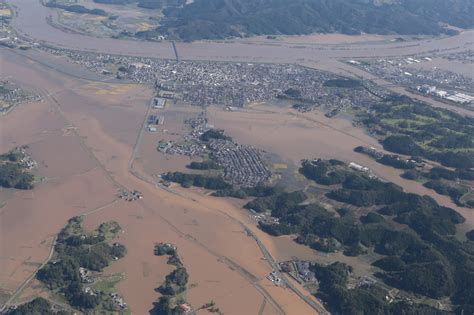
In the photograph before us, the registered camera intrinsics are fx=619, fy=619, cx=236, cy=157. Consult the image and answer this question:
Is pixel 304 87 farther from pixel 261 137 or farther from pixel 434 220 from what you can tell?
pixel 434 220

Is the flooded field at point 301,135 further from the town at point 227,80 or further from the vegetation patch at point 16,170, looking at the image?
the vegetation patch at point 16,170

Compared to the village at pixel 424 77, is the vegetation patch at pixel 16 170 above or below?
below

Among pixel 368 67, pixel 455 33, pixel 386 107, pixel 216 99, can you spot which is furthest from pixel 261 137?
pixel 455 33

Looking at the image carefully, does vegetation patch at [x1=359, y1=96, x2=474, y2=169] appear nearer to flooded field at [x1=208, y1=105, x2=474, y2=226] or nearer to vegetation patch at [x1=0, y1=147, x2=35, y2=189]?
flooded field at [x1=208, y1=105, x2=474, y2=226]

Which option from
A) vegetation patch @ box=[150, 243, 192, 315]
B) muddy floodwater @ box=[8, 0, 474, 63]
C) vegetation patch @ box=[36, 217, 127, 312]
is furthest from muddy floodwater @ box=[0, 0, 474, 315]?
muddy floodwater @ box=[8, 0, 474, 63]

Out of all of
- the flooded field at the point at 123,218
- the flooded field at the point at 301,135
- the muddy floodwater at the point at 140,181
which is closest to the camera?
the flooded field at the point at 123,218

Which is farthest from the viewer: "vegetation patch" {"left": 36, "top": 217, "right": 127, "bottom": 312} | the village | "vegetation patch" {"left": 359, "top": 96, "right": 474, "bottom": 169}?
the village

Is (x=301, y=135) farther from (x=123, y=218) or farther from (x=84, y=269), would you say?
(x=84, y=269)

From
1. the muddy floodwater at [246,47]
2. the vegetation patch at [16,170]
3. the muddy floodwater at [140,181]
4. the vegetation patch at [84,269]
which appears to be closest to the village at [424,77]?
the muddy floodwater at [140,181]

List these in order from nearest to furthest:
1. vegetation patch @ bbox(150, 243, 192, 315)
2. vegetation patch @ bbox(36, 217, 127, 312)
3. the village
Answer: vegetation patch @ bbox(150, 243, 192, 315) → vegetation patch @ bbox(36, 217, 127, 312) → the village
